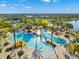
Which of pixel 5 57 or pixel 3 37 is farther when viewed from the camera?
pixel 3 37

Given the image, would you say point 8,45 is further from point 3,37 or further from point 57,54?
point 57,54

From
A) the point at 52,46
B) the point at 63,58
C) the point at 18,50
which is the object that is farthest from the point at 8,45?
the point at 63,58

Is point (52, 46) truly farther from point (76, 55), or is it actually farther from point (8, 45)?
point (8, 45)

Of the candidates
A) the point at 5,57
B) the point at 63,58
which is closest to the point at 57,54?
the point at 63,58

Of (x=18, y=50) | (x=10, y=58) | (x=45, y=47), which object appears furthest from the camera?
(x=45, y=47)

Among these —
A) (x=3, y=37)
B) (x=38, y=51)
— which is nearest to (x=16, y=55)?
(x=38, y=51)

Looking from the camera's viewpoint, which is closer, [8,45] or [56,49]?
[56,49]

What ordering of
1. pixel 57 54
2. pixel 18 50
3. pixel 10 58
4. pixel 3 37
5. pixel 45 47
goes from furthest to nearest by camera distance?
1. pixel 3 37
2. pixel 45 47
3. pixel 18 50
4. pixel 57 54
5. pixel 10 58

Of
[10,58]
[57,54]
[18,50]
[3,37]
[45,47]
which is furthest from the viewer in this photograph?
[3,37]

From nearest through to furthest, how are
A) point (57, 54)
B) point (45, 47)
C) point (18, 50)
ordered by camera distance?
point (57, 54), point (18, 50), point (45, 47)
